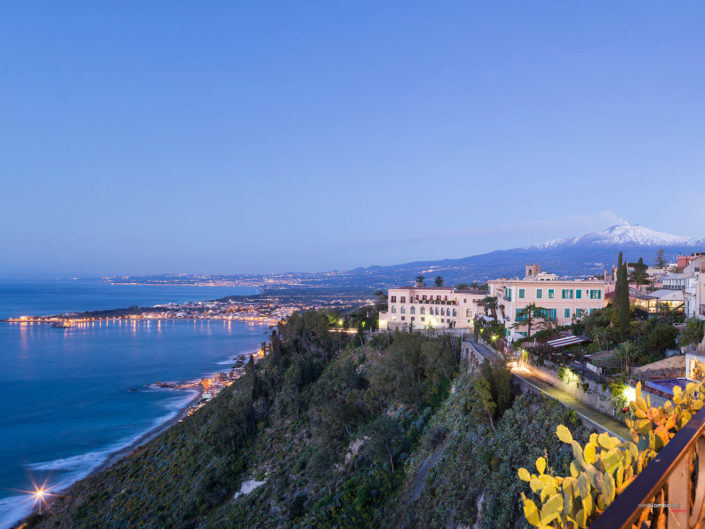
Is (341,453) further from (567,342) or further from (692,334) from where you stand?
(692,334)

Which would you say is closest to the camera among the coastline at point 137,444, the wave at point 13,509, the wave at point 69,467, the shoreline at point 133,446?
the wave at point 13,509

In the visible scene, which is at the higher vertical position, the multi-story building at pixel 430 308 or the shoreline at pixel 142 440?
the multi-story building at pixel 430 308

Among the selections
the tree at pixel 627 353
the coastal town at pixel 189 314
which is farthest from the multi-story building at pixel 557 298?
the coastal town at pixel 189 314

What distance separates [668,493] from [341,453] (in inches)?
916

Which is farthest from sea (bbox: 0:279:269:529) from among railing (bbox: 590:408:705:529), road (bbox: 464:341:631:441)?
railing (bbox: 590:408:705:529)

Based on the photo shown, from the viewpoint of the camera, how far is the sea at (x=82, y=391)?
33469 millimetres

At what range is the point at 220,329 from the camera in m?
106

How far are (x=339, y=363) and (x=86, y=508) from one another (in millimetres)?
18530

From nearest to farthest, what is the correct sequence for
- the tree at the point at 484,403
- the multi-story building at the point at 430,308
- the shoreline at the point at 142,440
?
the tree at the point at 484,403 < the shoreline at the point at 142,440 < the multi-story building at the point at 430,308

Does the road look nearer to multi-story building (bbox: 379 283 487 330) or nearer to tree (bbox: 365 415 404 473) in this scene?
tree (bbox: 365 415 404 473)

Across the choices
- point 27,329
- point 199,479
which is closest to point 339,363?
point 199,479

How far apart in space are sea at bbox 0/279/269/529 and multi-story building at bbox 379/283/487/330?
2298 cm

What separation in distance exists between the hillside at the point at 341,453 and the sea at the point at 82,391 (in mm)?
5425

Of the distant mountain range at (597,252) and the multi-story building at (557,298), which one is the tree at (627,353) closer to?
the multi-story building at (557,298)
